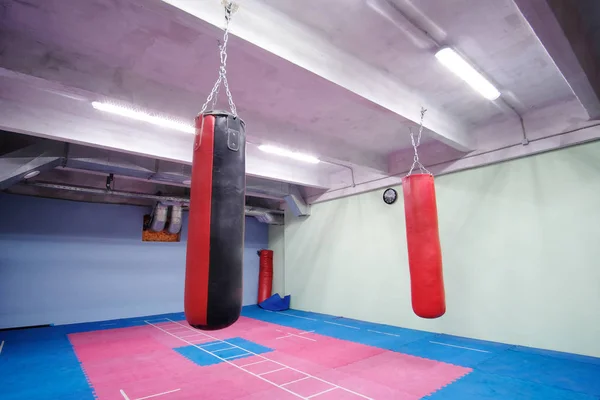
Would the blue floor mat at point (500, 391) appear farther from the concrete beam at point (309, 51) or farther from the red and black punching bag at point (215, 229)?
the concrete beam at point (309, 51)

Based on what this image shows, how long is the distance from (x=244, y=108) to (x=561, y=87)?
419 cm

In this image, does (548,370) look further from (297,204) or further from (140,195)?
(140,195)

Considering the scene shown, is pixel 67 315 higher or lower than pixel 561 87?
lower

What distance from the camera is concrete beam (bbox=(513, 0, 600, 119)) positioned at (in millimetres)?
2170

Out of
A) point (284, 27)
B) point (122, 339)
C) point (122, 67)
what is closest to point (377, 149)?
point (284, 27)

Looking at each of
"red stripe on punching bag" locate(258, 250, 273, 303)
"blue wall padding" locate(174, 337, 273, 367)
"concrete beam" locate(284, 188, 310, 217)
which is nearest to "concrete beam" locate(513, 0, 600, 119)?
"blue wall padding" locate(174, 337, 273, 367)

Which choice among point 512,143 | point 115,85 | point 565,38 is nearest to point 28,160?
point 115,85

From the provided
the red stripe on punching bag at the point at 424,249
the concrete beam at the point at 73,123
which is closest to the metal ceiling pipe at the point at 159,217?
the concrete beam at the point at 73,123

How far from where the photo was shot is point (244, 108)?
4492 millimetres

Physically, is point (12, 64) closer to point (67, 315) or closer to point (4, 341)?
point (4, 341)

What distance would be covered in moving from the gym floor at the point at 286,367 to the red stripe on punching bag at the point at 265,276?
352cm

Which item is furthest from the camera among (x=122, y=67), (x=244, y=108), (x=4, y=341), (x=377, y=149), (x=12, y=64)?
(x=377, y=149)

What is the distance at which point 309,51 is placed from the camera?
2895 millimetres

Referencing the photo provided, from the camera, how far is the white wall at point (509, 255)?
13.5ft
